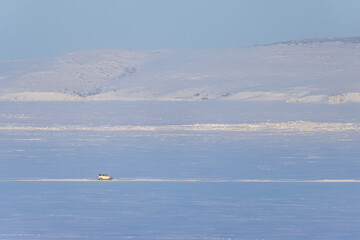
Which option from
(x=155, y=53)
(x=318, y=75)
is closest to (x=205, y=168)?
(x=318, y=75)

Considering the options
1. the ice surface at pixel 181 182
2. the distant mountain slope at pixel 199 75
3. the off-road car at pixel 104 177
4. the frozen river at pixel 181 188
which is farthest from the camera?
the distant mountain slope at pixel 199 75

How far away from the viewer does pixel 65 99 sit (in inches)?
5389

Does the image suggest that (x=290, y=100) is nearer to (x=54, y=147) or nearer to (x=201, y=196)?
(x=54, y=147)

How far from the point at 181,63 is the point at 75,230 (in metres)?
125

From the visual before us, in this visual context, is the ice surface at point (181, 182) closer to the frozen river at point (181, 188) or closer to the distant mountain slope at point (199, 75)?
the frozen river at point (181, 188)

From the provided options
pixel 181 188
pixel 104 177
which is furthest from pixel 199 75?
pixel 181 188

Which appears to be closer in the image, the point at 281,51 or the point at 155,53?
the point at 281,51

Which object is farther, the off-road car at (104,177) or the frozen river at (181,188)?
the off-road car at (104,177)

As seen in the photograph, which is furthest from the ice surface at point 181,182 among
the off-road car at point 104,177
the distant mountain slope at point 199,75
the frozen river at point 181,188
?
the distant mountain slope at point 199,75

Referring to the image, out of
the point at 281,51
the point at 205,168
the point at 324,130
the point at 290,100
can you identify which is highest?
the point at 281,51

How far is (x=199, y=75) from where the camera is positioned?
131125mm

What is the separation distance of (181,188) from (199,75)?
111 meters

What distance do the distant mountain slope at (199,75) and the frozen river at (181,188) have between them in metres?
75.8

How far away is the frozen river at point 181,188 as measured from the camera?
15.8 m
